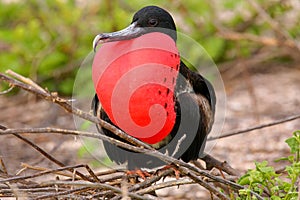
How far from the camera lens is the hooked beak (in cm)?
173

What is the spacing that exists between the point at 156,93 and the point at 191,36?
7.18 feet

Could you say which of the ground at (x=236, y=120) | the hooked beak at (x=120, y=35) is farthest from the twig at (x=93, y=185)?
the ground at (x=236, y=120)

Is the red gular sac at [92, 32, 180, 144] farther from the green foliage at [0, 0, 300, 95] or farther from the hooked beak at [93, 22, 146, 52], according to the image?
the green foliage at [0, 0, 300, 95]

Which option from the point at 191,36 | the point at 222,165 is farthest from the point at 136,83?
the point at 191,36

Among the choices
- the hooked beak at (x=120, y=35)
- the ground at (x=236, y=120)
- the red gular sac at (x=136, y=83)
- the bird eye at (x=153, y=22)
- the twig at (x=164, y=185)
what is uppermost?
the ground at (x=236, y=120)

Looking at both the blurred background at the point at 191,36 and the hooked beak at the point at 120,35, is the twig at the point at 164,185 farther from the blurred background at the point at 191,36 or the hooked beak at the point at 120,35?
the blurred background at the point at 191,36

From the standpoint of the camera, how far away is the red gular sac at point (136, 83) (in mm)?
1661

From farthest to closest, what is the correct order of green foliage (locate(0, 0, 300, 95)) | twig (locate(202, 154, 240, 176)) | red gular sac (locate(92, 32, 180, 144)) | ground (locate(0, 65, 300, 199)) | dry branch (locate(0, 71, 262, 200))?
1. green foliage (locate(0, 0, 300, 95))
2. ground (locate(0, 65, 300, 199))
3. twig (locate(202, 154, 240, 176))
4. red gular sac (locate(92, 32, 180, 144))
5. dry branch (locate(0, 71, 262, 200))

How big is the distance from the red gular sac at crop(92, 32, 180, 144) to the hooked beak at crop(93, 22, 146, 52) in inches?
0.5

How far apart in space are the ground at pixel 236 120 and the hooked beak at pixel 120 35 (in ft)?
2.57

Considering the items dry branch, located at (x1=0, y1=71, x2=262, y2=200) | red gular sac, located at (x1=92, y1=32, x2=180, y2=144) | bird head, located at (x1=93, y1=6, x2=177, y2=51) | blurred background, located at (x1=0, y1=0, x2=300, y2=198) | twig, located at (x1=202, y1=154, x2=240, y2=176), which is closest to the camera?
dry branch, located at (x1=0, y1=71, x2=262, y2=200)

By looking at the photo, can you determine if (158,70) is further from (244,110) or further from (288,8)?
(288,8)

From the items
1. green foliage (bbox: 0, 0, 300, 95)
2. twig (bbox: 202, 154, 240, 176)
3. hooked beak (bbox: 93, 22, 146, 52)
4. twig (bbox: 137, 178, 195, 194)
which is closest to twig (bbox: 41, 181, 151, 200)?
twig (bbox: 137, 178, 195, 194)

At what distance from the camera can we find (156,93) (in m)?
1.71
